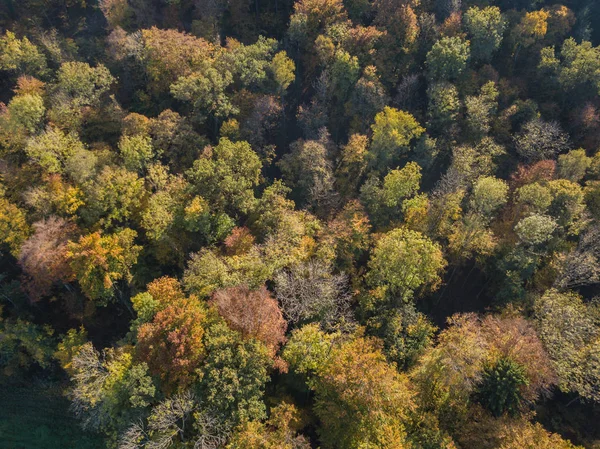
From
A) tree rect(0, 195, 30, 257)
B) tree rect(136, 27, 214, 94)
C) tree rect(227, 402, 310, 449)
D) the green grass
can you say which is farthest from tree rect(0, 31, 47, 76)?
tree rect(227, 402, 310, 449)

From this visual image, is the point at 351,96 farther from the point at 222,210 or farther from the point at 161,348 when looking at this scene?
the point at 161,348

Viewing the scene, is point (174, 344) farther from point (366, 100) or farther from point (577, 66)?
point (577, 66)

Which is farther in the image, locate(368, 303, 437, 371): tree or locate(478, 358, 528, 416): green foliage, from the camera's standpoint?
locate(368, 303, 437, 371): tree

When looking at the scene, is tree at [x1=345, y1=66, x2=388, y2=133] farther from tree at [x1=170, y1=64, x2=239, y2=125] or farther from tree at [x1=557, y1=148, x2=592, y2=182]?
tree at [x1=557, y1=148, x2=592, y2=182]

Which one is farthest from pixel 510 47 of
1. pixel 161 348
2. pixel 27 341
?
pixel 27 341

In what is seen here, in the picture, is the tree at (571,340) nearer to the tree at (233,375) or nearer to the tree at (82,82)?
the tree at (233,375)
